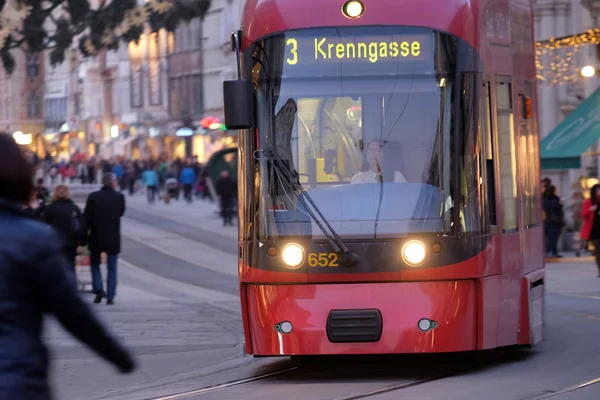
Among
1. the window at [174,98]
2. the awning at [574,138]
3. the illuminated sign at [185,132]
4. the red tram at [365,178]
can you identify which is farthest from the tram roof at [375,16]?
the window at [174,98]

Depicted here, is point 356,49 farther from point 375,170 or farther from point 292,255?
point 292,255

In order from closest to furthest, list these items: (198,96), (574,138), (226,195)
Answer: (574,138) → (226,195) → (198,96)

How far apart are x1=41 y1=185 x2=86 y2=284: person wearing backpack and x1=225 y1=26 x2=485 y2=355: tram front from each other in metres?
8.56

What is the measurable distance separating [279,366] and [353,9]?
3.24 metres

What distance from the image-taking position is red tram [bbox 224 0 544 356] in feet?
34.9

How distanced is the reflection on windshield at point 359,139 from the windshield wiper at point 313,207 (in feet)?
0.10

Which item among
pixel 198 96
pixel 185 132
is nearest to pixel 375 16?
pixel 185 132

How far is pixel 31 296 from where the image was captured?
446 centimetres

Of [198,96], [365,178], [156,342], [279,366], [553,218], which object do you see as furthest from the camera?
[198,96]

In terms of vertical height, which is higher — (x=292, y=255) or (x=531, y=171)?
(x=531, y=171)

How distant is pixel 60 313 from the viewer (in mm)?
4434

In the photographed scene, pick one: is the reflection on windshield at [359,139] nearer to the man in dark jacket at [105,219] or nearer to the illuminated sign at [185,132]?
the man in dark jacket at [105,219]

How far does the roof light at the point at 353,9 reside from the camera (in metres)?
11.0

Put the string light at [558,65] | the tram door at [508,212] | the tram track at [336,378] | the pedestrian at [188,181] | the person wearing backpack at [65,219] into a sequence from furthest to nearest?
the pedestrian at [188,181] → the string light at [558,65] → the person wearing backpack at [65,219] → the tram door at [508,212] → the tram track at [336,378]
